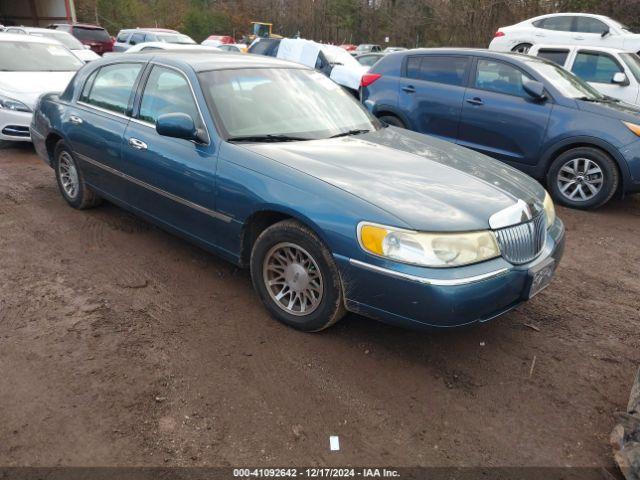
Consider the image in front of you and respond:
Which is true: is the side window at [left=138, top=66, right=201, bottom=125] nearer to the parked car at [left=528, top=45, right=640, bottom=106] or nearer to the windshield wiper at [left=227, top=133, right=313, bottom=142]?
the windshield wiper at [left=227, top=133, right=313, bottom=142]

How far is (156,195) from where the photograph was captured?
3951mm

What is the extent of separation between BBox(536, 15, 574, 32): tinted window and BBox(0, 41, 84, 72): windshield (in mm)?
10593

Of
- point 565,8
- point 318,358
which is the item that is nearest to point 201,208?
point 318,358

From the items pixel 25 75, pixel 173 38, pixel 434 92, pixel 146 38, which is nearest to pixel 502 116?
Answer: pixel 434 92

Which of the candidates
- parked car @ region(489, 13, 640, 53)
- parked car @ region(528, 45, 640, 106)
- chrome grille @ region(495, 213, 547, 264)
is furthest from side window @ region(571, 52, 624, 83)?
chrome grille @ region(495, 213, 547, 264)

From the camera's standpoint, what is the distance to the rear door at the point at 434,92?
6.95 meters

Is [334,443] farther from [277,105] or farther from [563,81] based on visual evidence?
[563,81]

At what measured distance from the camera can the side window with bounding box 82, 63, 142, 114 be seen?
431cm

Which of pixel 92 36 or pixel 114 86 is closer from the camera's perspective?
pixel 114 86

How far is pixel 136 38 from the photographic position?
19.8m

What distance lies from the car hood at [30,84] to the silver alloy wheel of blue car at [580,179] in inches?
267

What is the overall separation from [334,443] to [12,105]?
23.2 feet

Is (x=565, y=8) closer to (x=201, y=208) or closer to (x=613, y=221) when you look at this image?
(x=613, y=221)

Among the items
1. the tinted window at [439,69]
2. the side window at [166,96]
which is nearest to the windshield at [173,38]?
the tinted window at [439,69]
